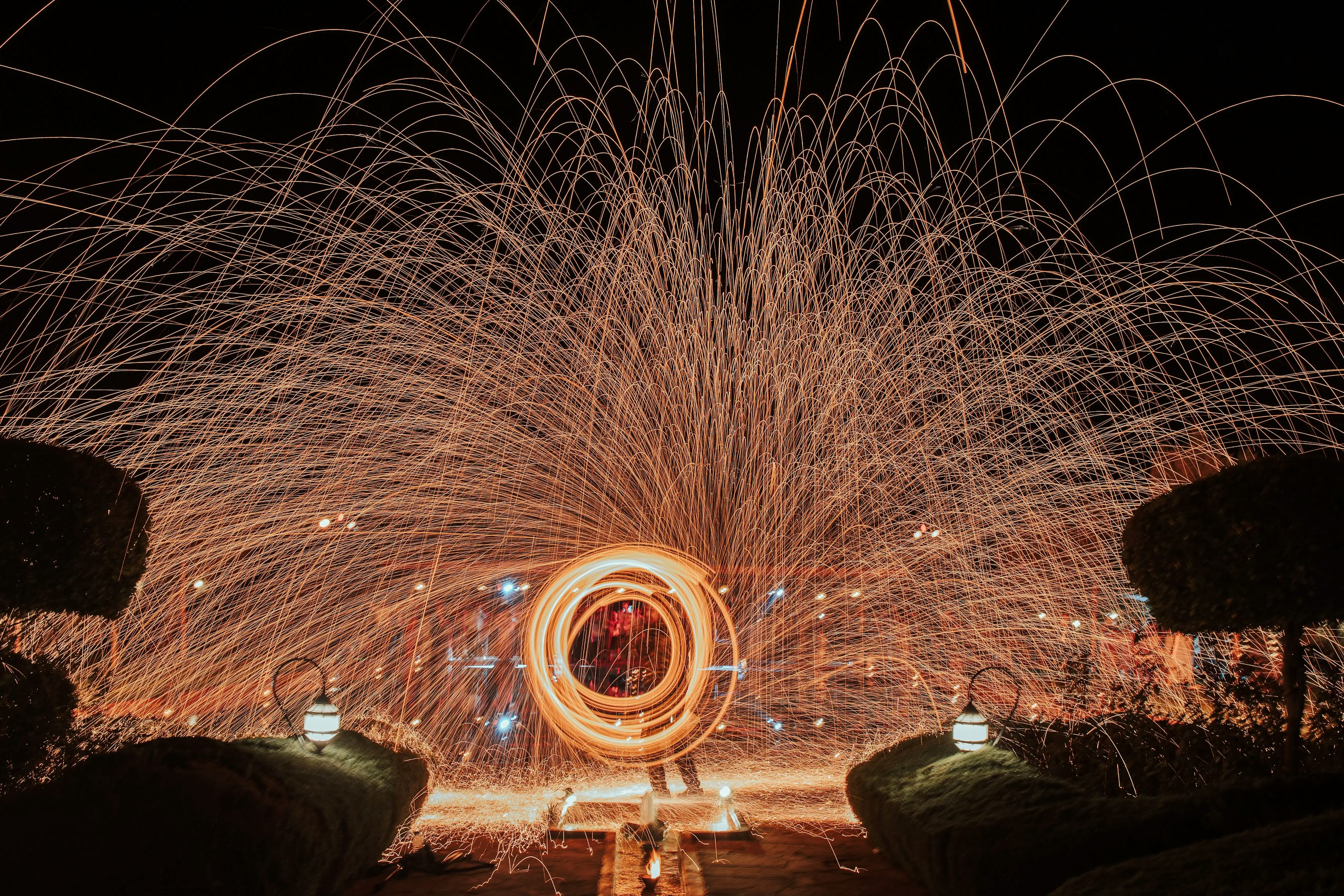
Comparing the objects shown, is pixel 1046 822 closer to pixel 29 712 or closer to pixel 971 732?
pixel 971 732

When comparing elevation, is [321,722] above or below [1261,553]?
below

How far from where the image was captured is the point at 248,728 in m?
11.8

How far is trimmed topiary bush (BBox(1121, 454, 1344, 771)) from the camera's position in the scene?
626 cm

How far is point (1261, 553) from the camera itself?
641 centimetres

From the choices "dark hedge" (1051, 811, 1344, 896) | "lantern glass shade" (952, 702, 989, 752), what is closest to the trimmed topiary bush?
"lantern glass shade" (952, 702, 989, 752)

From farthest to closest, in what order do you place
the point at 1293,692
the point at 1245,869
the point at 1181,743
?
the point at 1181,743 < the point at 1293,692 < the point at 1245,869

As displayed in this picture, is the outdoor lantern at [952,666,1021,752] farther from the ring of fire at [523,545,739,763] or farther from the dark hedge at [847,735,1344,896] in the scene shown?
the ring of fire at [523,545,739,763]

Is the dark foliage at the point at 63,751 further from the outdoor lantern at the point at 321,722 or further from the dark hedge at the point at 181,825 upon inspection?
the outdoor lantern at the point at 321,722

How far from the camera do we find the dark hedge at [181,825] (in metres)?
5.26

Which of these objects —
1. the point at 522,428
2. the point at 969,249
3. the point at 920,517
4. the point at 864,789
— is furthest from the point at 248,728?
the point at 969,249

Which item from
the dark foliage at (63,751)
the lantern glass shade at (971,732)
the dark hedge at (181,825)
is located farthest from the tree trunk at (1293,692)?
the dark foliage at (63,751)

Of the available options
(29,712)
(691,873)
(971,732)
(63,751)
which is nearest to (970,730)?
(971,732)

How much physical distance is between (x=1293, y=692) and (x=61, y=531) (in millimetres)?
8145

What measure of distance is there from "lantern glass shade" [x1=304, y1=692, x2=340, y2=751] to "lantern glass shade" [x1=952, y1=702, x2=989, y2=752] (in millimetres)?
4804
